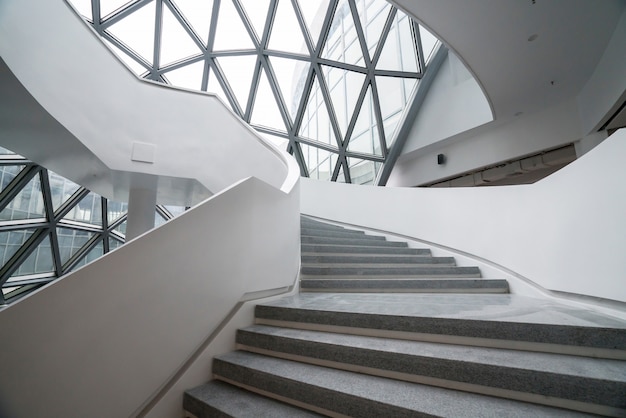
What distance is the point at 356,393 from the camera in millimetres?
1854

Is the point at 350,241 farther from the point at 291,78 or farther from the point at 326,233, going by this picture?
the point at 291,78

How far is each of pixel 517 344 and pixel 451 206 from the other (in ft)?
14.0

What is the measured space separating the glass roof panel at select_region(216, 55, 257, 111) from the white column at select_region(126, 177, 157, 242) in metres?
8.14

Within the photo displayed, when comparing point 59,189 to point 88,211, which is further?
point 88,211

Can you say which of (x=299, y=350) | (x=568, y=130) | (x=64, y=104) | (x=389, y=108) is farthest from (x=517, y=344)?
(x=389, y=108)

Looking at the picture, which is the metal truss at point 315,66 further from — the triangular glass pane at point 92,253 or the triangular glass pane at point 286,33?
the triangular glass pane at point 92,253

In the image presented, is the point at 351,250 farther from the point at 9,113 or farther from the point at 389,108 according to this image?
the point at 389,108

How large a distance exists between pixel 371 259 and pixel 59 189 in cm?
1276

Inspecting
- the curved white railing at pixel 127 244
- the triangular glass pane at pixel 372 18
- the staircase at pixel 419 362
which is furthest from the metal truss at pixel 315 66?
the staircase at pixel 419 362

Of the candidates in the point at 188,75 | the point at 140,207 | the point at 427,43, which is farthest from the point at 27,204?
the point at 427,43

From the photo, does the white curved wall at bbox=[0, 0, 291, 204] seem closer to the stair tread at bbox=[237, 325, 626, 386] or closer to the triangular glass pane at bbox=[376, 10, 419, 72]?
the stair tread at bbox=[237, 325, 626, 386]

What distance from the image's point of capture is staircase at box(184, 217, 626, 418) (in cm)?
167

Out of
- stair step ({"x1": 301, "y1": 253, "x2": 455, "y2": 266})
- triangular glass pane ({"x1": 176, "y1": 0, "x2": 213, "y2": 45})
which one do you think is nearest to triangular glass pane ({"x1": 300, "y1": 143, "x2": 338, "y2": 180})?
triangular glass pane ({"x1": 176, "y1": 0, "x2": 213, "y2": 45})

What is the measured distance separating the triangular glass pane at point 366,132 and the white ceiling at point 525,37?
584 cm
